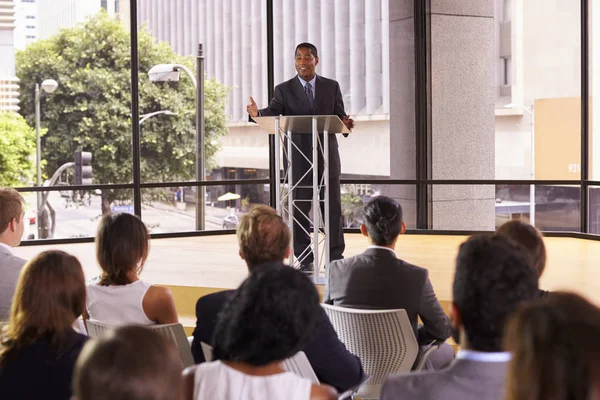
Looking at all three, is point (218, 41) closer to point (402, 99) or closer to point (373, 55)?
point (373, 55)

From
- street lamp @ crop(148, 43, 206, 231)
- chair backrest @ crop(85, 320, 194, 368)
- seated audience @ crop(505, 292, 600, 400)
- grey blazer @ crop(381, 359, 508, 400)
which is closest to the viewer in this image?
seated audience @ crop(505, 292, 600, 400)

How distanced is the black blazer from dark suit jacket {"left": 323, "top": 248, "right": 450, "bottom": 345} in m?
1.48

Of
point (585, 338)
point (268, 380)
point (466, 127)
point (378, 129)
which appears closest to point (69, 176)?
point (378, 129)

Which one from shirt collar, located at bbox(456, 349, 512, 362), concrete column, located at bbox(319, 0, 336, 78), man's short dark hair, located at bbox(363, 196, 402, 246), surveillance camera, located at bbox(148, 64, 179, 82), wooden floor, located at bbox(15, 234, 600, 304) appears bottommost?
wooden floor, located at bbox(15, 234, 600, 304)

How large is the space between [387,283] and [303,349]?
68cm

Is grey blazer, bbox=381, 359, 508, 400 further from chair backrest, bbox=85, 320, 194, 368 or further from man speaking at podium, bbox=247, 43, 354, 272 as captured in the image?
man speaking at podium, bbox=247, 43, 354, 272

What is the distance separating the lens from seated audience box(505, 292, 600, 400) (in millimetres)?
1105

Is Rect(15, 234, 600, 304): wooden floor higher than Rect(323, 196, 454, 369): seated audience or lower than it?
lower

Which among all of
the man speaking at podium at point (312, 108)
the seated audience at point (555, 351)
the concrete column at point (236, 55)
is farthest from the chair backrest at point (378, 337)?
the concrete column at point (236, 55)

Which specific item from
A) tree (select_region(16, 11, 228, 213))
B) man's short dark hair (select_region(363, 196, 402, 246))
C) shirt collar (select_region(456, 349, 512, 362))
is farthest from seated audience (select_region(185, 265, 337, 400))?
tree (select_region(16, 11, 228, 213))

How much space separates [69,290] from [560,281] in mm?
4222

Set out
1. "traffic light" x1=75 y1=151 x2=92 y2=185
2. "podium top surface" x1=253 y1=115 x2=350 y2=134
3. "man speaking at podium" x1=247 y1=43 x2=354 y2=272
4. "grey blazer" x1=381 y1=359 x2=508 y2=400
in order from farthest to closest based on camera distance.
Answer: "traffic light" x1=75 y1=151 x2=92 y2=185, "man speaking at podium" x1=247 y1=43 x2=354 y2=272, "podium top surface" x1=253 y1=115 x2=350 y2=134, "grey blazer" x1=381 y1=359 x2=508 y2=400

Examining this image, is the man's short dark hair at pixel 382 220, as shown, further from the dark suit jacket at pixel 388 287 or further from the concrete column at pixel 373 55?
the concrete column at pixel 373 55

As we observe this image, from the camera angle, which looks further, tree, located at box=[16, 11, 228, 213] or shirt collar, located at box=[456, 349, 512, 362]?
tree, located at box=[16, 11, 228, 213]
